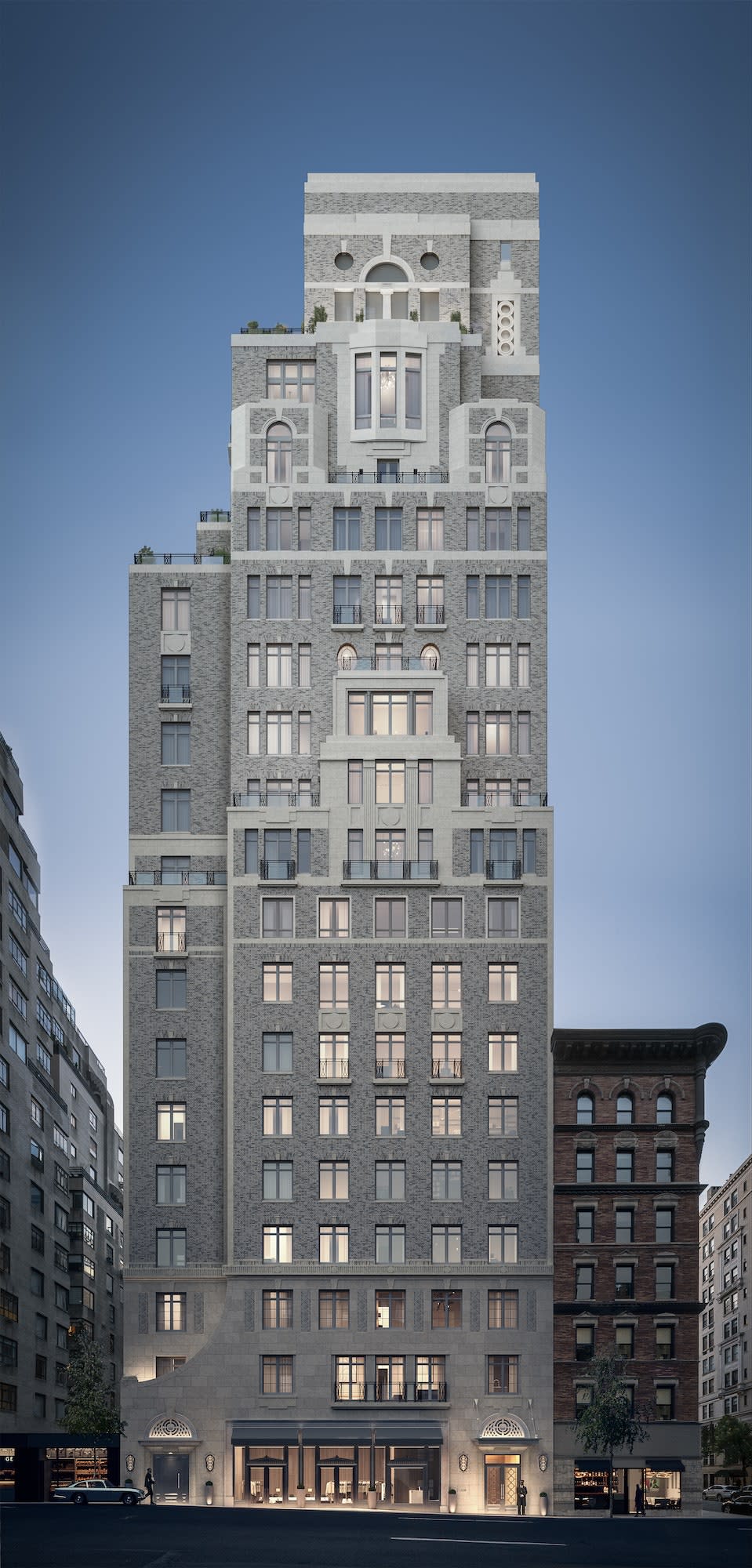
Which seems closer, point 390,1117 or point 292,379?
point 390,1117

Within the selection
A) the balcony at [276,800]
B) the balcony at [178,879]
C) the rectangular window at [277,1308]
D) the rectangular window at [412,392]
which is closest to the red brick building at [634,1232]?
the rectangular window at [277,1308]

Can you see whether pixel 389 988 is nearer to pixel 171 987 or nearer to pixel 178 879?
pixel 171 987

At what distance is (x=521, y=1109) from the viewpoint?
336 feet

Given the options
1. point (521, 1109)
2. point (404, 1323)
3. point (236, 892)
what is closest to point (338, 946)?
point (236, 892)

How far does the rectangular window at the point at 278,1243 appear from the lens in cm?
10100

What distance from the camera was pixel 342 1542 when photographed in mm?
53219

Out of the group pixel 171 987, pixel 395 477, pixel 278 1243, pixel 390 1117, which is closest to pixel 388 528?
pixel 395 477

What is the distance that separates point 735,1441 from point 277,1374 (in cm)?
6457

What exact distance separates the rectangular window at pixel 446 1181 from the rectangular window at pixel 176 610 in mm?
32565

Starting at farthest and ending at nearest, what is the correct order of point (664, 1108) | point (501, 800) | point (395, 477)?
point (395, 477) → point (501, 800) → point (664, 1108)

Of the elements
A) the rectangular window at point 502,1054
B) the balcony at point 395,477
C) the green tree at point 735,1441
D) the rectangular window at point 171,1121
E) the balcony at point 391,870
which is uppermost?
the balcony at point 395,477

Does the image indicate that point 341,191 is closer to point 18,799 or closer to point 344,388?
point 344,388

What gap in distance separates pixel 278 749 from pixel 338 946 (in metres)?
11.5

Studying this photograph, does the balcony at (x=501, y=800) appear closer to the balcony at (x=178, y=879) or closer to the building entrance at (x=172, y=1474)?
the balcony at (x=178, y=879)
